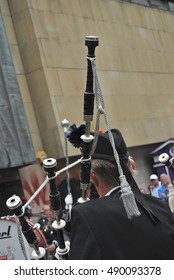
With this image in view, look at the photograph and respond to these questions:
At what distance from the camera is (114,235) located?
2.43 metres

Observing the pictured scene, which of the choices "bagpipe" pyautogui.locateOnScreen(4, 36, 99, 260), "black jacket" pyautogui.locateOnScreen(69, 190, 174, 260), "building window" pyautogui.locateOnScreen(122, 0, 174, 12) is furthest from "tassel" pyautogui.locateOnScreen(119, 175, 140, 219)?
"building window" pyautogui.locateOnScreen(122, 0, 174, 12)

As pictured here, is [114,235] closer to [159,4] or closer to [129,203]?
[129,203]

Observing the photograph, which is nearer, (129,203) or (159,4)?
(129,203)

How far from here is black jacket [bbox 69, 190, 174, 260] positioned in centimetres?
239

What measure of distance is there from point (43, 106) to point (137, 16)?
654 cm

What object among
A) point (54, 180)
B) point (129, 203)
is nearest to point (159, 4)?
point (54, 180)

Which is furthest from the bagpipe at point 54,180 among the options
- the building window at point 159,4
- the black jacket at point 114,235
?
the building window at point 159,4

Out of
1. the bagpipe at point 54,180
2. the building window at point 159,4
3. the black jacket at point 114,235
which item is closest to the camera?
the black jacket at point 114,235

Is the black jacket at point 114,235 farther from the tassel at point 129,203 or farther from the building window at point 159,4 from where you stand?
the building window at point 159,4

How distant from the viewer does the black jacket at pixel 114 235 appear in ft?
7.85
